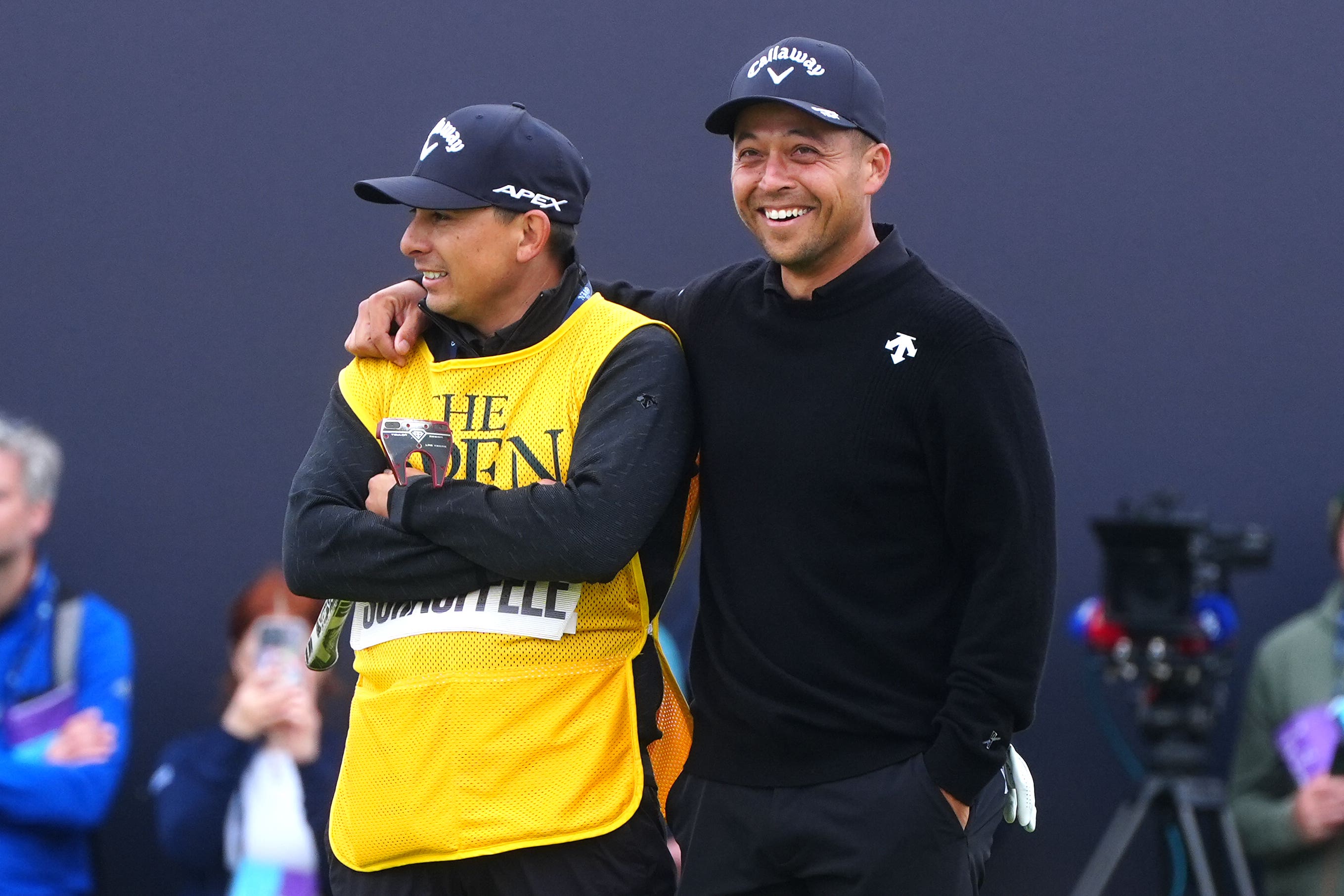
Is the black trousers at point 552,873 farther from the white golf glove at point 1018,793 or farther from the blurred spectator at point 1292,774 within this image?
the blurred spectator at point 1292,774

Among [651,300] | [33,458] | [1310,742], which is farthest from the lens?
[33,458]

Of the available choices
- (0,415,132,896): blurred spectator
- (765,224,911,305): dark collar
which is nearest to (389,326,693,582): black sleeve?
(765,224,911,305): dark collar

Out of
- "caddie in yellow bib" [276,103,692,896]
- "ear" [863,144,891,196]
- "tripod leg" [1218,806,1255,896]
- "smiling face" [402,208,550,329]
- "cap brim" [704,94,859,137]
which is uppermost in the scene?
"cap brim" [704,94,859,137]

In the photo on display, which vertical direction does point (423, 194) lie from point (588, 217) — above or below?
above

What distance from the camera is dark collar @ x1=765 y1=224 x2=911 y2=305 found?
2.05m

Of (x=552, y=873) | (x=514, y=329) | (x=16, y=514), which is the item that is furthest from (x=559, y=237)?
(x=16, y=514)

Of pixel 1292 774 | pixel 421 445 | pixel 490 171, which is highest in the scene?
pixel 490 171

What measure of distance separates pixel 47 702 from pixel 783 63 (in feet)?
7.37

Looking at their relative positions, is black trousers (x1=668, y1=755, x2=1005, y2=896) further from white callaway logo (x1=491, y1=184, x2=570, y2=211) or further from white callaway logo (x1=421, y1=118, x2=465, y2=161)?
white callaway logo (x1=421, y1=118, x2=465, y2=161)

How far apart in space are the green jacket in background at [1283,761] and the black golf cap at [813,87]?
6.79ft

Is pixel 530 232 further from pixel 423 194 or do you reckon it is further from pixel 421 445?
pixel 421 445

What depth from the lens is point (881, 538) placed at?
200 centimetres

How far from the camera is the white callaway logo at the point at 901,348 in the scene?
6.54 feet

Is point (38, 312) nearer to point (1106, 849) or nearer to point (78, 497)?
point (78, 497)
